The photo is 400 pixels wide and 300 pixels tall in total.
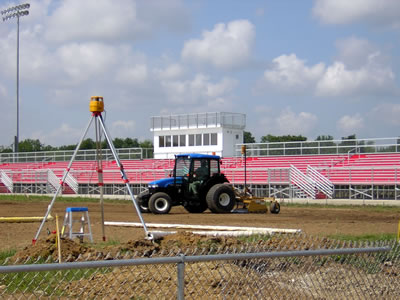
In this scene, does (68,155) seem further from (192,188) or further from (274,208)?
(274,208)

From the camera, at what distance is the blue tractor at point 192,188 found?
21.8 m

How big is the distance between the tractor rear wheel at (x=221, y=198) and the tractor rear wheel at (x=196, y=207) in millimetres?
594

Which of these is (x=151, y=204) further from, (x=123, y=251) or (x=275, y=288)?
(x=275, y=288)

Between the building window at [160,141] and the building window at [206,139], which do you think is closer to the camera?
the building window at [206,139]

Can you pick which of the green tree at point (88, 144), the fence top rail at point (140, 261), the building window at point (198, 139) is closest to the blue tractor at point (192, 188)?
the fence top rail at point (140, 261)

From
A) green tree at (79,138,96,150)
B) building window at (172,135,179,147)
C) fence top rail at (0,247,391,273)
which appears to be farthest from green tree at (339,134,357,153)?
green tree at (79,138,96,150)

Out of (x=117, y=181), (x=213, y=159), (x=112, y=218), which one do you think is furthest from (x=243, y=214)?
(x=117, y=181)

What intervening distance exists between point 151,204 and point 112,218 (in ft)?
8.96

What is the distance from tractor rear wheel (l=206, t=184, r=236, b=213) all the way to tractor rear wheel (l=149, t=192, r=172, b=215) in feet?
4.82

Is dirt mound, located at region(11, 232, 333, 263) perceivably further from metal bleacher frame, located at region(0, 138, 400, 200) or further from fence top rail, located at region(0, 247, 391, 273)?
metal bleacher frame, located at region(0, 138, 400, 200)

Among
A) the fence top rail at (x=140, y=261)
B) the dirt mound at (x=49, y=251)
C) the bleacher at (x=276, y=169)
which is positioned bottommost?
the dirt mound at (x=49, y=251)

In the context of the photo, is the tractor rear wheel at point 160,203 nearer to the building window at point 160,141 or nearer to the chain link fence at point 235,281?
the chain link fence at point 235,281

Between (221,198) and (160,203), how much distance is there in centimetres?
224

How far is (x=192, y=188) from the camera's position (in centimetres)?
2220
